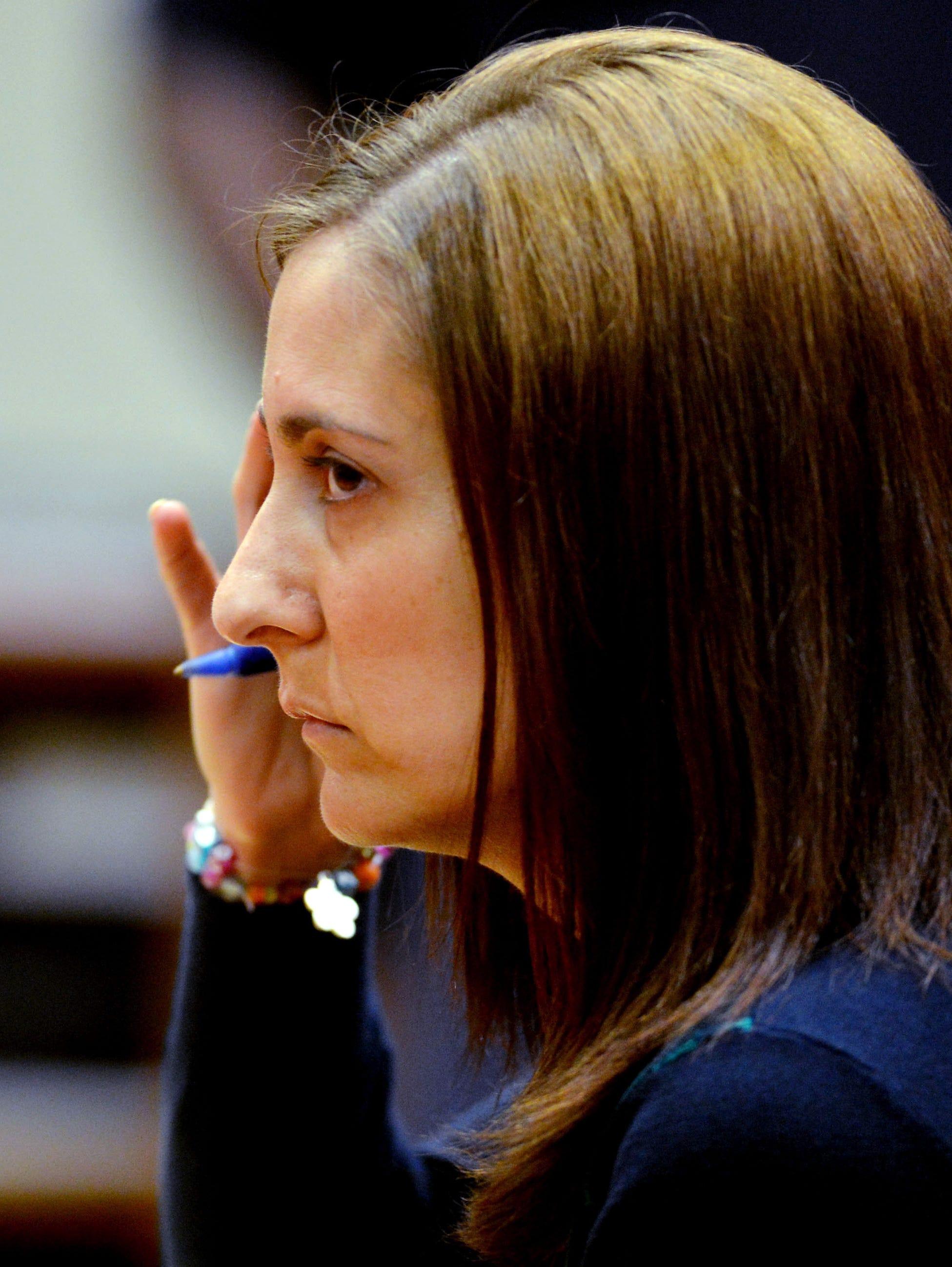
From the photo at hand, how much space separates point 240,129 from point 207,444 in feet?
1.82

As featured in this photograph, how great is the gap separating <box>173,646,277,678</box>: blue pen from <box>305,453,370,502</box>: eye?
29 centimetres

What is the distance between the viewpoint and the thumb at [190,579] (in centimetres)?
124

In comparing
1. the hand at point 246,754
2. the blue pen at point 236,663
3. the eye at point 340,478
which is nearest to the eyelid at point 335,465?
the eye at point 340,478

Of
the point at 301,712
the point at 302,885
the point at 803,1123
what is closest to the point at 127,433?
the point at 302,885

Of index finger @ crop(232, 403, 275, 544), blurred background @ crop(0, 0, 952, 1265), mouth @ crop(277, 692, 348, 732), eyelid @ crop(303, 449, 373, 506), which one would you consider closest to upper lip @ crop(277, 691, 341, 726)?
mouth @ crop(277, 692, 348, 732)

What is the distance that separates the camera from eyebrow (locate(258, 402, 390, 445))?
31.9 inches

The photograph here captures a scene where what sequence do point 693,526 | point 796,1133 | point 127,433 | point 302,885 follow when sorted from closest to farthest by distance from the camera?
point 796,1133 → point 693,526 → point 302,885 → point 127,433

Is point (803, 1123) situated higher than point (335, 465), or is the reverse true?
point (335, 465)

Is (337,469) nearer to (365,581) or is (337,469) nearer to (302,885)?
(365,581)

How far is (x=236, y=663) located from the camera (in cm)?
113

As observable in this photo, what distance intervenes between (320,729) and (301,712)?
0.02 metres

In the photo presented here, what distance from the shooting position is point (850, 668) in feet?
2.51

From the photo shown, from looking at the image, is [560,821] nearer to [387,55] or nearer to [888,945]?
[888,945]

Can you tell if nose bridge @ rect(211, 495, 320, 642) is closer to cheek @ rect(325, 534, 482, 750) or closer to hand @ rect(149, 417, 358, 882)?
cheek @ rect(325, 534, 482, 750)
